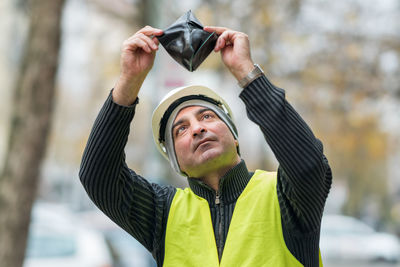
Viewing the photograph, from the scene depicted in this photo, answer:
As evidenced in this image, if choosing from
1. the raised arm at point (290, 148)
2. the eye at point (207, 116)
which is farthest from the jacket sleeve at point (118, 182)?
the raised arm at point (290, 148)

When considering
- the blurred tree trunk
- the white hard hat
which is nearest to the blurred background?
the blurred tree trunk

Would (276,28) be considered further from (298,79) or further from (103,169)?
(103,169)

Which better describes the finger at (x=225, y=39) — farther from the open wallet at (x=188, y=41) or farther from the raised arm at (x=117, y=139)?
the raised arm at (x=117, y=139)

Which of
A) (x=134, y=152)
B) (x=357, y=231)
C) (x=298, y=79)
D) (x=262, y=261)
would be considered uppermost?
(x=134, y=152)

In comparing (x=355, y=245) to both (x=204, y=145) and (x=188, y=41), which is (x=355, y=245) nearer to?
(x=204, y=145)

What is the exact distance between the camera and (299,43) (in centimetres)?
1320

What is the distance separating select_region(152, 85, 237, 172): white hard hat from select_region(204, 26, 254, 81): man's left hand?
1.37ft

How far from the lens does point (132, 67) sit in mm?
2467

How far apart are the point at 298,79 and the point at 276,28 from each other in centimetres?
145

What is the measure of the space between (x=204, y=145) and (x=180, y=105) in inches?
13.0

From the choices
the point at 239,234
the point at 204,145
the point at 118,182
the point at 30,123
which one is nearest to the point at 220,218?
the point at 239,234

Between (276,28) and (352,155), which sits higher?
(352,155)

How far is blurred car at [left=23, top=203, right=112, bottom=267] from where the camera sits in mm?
8180

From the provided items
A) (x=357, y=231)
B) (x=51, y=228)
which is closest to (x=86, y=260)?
(x=51, y=228)
